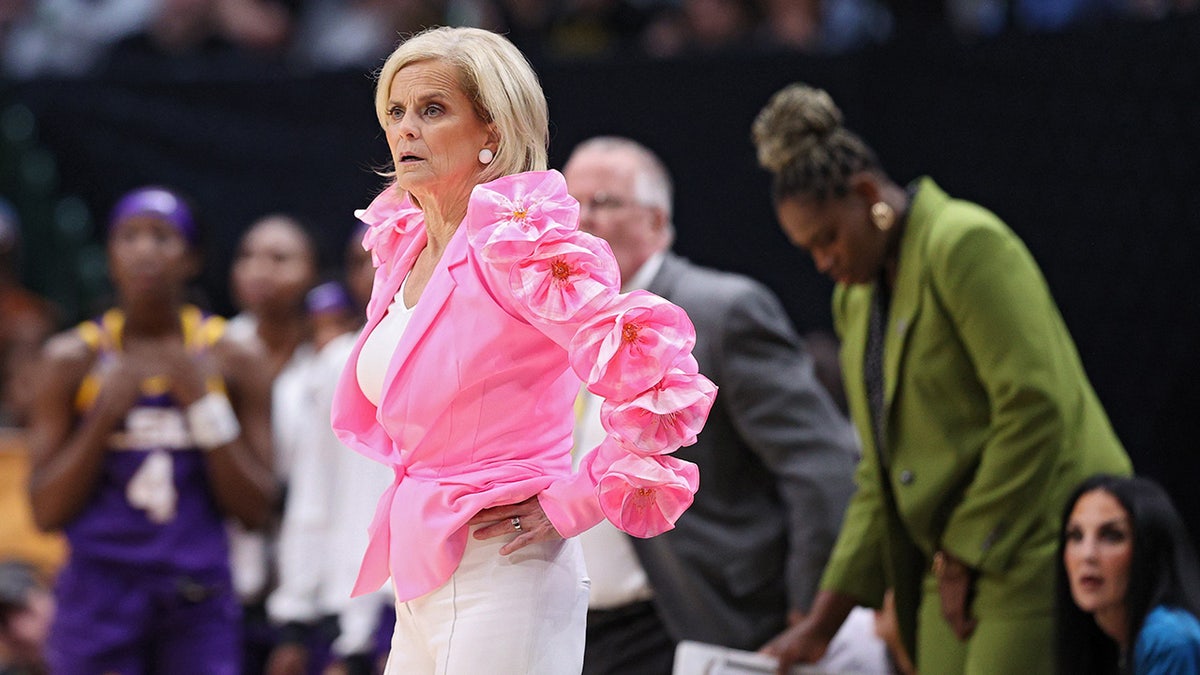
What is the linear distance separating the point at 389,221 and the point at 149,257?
2427mm

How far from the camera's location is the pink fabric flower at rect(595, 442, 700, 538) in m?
2.86

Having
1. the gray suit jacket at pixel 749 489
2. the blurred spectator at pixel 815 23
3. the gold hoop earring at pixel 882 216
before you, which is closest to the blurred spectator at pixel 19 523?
the gray suit jacket at pixel 749 489

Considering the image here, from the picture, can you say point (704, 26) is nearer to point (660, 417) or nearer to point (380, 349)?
point (380, 349)

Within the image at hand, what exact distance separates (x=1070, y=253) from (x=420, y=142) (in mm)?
3676

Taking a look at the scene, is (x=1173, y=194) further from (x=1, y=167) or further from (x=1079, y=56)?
(x=1, y=167)

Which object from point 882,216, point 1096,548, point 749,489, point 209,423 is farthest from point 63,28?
point 1096,548

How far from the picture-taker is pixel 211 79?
805cm

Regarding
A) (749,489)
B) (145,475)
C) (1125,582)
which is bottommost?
(1125,582)

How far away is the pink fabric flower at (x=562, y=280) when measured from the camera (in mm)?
2859

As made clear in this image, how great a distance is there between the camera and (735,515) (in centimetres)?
468

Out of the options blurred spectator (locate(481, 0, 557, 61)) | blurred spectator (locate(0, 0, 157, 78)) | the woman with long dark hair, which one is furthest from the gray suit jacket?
blurred spectator (locate(0, 0, 157, 78))

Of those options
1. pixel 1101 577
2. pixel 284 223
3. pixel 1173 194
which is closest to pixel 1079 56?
pixel 1173 194

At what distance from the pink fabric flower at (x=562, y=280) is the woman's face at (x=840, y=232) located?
51.0 inches

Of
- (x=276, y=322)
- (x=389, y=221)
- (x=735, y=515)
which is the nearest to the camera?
(x=389, y=221)
